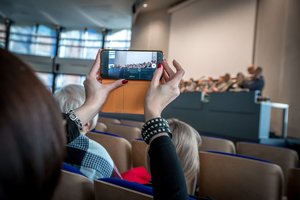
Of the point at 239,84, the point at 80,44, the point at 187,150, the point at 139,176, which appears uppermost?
the point at 80,44

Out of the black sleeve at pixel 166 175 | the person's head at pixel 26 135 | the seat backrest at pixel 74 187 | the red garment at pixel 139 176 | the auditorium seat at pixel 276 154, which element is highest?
the person's head at pixel 26 135

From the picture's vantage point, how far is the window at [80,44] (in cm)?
1449

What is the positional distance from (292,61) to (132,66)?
201 inches

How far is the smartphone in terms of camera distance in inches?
35.9

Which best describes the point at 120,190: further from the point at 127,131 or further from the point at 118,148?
the point at 127,131

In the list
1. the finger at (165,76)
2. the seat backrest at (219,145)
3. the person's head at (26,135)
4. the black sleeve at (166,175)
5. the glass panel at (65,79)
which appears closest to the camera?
the person's head at (26,135)

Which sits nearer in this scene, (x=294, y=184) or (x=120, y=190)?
(x=120, y=190)

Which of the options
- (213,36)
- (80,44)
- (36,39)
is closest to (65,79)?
(80,44)

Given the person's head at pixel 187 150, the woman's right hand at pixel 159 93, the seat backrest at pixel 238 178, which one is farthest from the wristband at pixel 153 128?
the seat backrest at pixel 238 178

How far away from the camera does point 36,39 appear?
49.1 feet

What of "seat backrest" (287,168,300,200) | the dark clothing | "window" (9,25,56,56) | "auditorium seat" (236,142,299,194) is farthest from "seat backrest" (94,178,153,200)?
"window" (9,25,56,56)

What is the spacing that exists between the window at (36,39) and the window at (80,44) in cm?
56

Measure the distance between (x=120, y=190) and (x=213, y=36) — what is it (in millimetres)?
7196

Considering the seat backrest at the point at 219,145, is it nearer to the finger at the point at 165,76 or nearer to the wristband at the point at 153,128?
the finger at the point at 165,76
